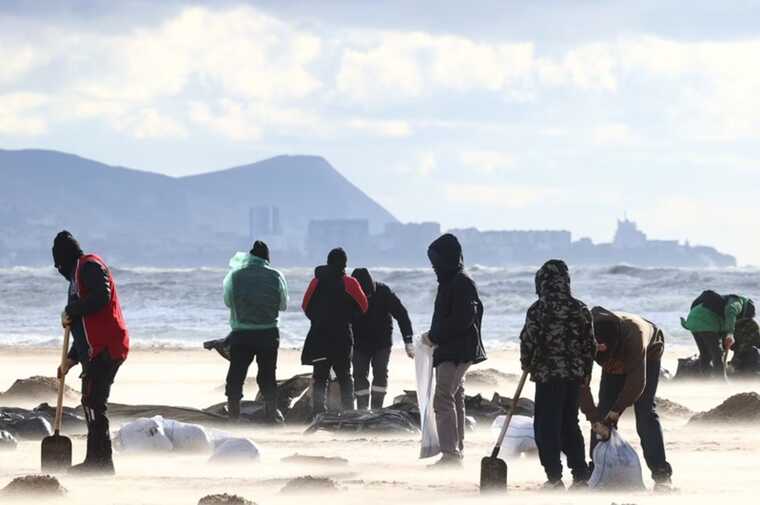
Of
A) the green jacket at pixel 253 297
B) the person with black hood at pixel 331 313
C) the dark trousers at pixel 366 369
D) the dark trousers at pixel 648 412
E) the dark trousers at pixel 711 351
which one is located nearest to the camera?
the dark trousers at pixel 648 412

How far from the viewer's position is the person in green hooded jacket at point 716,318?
16.5 meters

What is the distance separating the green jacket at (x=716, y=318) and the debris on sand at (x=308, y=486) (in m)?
7.86

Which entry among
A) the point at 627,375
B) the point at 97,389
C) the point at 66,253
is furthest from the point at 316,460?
the point at 627,375

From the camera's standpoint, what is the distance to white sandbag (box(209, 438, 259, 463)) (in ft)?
36.5

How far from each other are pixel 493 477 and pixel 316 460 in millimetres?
2259

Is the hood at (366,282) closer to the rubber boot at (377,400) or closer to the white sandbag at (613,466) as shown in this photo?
the rubber boot at (377,400)

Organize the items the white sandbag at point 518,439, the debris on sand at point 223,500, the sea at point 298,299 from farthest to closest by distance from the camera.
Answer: the sea at point 298,299 < the white sandbag at point 518,439 < the debris on sand at point 223,500

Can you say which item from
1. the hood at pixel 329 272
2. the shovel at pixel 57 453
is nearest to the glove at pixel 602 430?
the shovel at pixel 57 453

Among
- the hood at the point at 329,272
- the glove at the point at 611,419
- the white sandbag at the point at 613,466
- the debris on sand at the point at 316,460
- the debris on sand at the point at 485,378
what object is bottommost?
the debris on sand at the point at 485,378

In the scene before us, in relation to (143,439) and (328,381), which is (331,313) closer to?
(328,381)

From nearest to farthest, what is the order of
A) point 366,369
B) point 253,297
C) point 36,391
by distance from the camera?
point 253,297, point 366,369, point 36,391

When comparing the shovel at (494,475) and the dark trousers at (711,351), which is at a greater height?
the dark trousers at (711,351)

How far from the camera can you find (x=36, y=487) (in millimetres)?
9031

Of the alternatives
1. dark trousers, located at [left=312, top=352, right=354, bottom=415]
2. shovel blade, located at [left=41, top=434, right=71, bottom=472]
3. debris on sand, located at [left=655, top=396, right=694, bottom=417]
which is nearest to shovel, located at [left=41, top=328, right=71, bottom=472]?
shovel blade, located at [left=41, top=434, right=71, bottom=472]
